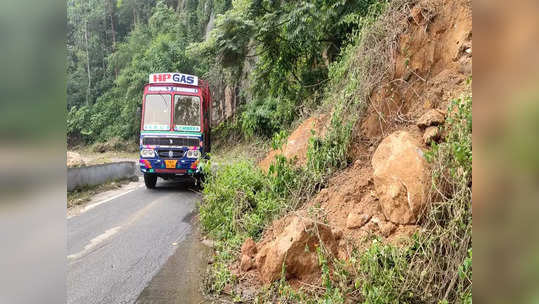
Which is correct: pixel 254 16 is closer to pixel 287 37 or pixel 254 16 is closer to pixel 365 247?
pixel 287 37

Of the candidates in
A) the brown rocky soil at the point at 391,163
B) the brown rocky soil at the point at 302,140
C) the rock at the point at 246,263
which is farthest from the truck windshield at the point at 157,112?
the rock at the point at 246,263

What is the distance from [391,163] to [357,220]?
66 centimetres

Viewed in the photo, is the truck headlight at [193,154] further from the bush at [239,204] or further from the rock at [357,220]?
the rock at [357,220]

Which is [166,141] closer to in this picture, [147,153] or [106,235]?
[147,153]

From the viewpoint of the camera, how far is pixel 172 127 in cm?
892

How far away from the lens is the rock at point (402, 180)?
305 cm

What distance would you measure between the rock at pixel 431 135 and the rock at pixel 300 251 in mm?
1377

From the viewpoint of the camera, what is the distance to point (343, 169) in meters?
4.52

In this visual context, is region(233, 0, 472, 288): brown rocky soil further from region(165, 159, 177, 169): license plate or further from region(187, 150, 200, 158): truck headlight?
region(165, 159, 177, 169): license plate

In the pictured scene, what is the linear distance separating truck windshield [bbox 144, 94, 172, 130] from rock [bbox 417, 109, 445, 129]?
21.7ft

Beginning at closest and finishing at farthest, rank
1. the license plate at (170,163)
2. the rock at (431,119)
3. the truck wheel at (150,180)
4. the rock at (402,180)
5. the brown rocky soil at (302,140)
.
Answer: the rock at (402,180), the rock at (431,119), the brown rocky soil at (302,140), the license plate at (170,163), the truck wheel at (150,180)

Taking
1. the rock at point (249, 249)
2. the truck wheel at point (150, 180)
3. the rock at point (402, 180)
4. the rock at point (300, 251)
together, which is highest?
the rock at point (402, 180)

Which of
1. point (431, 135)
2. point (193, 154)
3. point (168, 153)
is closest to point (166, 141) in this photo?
point (168, 153)
